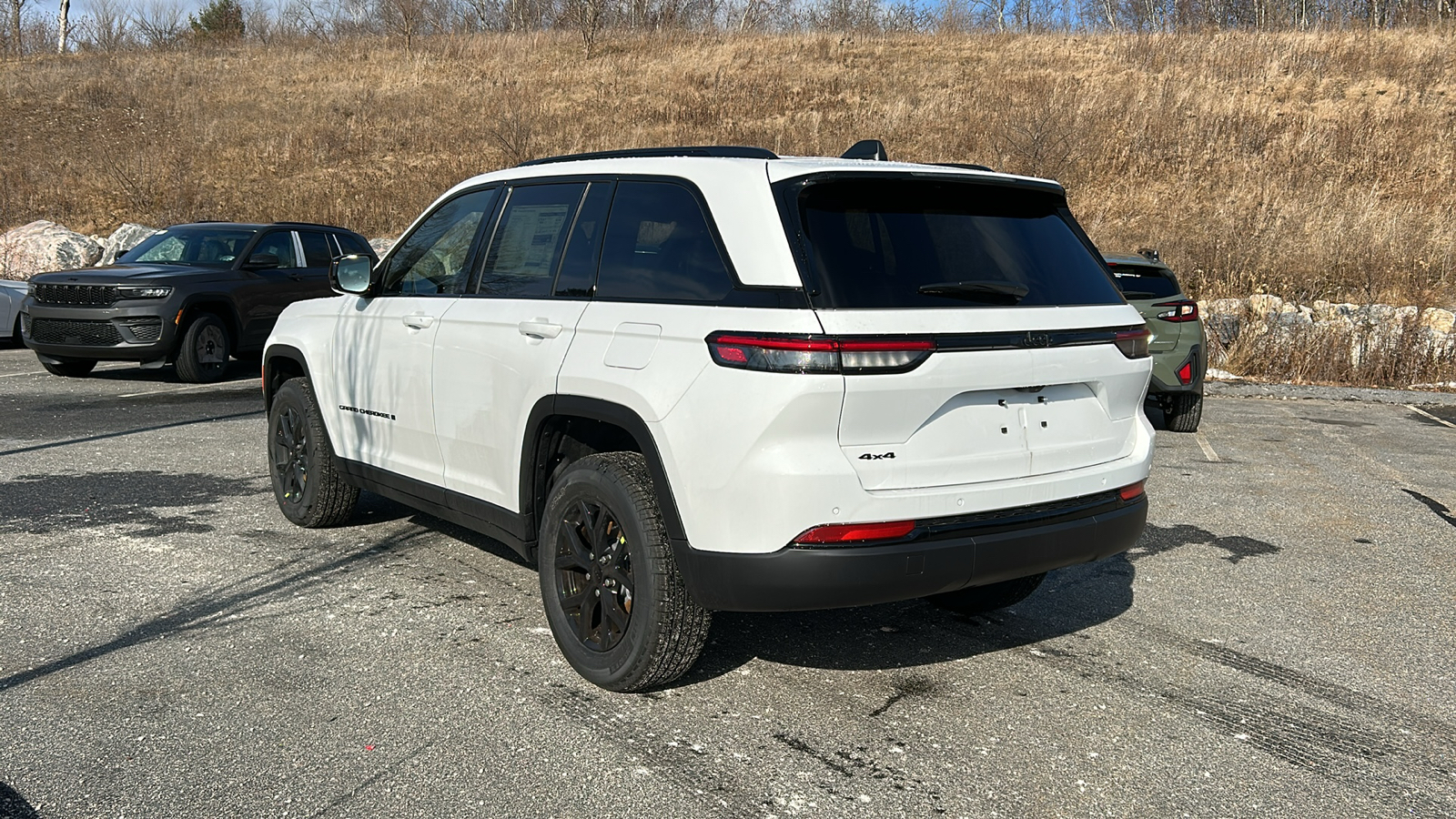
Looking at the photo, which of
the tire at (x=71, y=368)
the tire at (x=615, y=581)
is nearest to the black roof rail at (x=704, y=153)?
the tire at (x=615, y=581)

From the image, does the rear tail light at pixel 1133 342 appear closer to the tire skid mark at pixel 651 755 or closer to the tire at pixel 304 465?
the tire skid mark at pixel 651 755

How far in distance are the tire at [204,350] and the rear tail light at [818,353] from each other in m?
11.0

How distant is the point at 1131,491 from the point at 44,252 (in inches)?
904

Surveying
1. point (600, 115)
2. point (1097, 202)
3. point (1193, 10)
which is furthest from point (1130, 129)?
point (1193, 10)

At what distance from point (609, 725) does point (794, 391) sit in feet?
4.28

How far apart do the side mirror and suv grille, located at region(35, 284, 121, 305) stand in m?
8.23

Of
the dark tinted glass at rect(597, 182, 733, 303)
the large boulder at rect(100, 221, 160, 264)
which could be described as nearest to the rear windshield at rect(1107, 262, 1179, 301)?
the dark tinted glass at rect(597, 182, 733, 303)

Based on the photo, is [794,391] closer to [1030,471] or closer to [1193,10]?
[1030,471]

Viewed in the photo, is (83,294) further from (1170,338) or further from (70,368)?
(1170,338)

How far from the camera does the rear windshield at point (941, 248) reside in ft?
11.9

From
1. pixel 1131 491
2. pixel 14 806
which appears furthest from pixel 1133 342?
pixel 14 806

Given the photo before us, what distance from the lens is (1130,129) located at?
26578 millimetres

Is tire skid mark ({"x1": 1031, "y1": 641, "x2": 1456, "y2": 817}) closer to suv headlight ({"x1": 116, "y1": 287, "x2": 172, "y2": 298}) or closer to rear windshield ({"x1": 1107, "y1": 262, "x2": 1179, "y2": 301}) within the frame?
rear windshield ({"x1": 1107, "y1": 262, "x2": 1179, "y2": 301})

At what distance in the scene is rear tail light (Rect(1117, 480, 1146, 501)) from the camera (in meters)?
4.24
